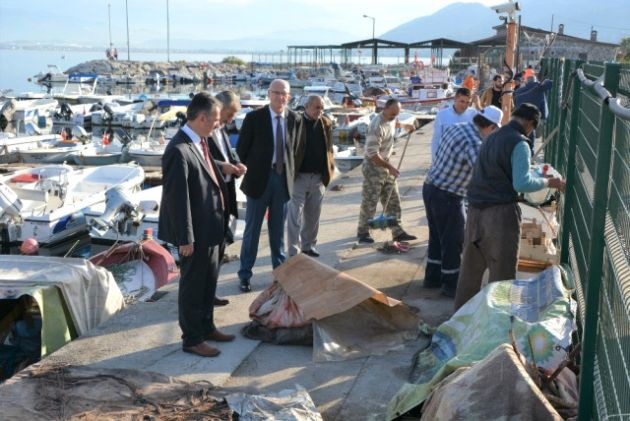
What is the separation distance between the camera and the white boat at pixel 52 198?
12.2m

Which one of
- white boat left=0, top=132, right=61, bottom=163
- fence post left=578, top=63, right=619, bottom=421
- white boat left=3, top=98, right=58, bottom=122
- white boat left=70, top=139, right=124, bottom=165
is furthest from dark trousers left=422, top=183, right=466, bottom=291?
white boat left=3, top=98, right=58, bottom=122

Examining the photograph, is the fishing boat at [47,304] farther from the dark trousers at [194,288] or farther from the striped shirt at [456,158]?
the striped shirt at [456,158]

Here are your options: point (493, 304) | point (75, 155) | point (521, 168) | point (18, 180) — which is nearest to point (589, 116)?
point (521, 168)

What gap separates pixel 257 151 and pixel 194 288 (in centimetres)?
184

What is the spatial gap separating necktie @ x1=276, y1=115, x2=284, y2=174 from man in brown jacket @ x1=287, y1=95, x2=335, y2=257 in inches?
22.0

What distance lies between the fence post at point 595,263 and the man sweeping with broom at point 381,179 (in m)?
4.46

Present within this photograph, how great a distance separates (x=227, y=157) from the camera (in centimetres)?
617

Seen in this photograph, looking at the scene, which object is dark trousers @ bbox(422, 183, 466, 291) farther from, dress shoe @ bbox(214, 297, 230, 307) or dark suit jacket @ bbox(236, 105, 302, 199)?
dress shoe @ bbox(214, 297, 230, 307)

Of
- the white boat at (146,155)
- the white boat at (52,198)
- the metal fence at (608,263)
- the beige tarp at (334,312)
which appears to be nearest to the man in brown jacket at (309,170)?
the beige tarp at (334,312)

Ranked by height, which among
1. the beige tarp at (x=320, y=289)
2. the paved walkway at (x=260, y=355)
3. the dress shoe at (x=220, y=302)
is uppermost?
the beige tarp at (x=320, y=289)

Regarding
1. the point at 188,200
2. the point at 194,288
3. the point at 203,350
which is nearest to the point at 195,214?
the point at 188,200

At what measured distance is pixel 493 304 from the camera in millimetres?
4723

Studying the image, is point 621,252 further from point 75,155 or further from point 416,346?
point 75,155

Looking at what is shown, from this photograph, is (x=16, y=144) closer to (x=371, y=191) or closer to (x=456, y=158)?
(x=371, y=191)
